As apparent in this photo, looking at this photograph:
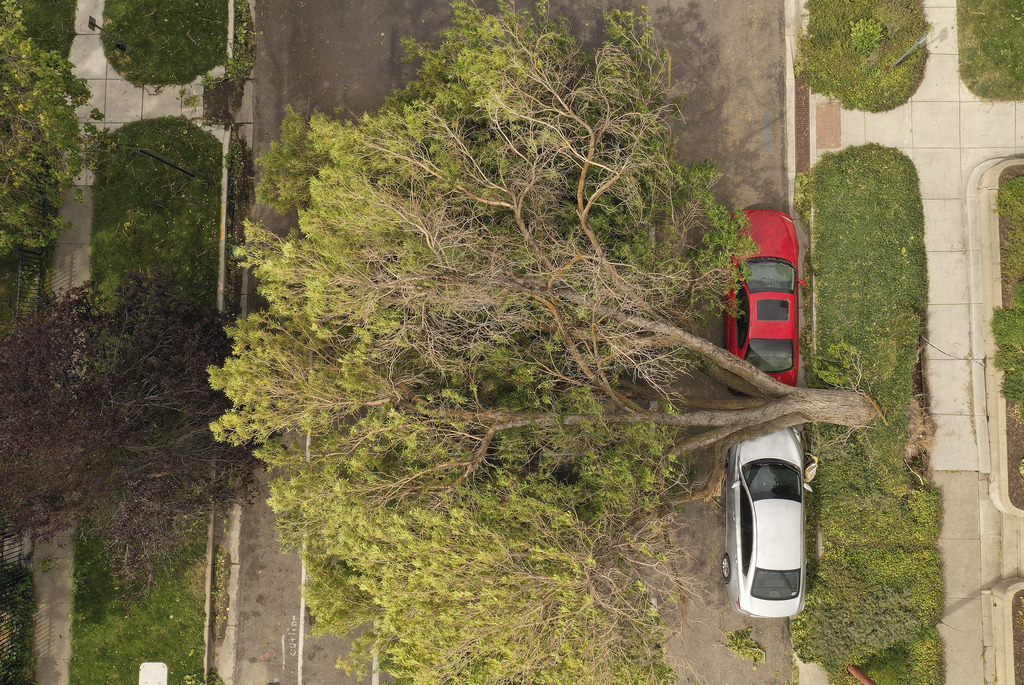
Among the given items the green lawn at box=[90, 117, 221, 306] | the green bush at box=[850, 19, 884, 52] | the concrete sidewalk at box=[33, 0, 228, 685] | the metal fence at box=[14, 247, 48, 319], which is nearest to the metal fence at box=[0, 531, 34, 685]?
the concrete sidewalk at box=[33, 0, 228, 685]

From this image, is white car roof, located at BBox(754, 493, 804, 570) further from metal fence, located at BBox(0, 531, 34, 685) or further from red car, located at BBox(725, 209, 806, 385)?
metal fence, located at BBox(0, 531, 34, 685)

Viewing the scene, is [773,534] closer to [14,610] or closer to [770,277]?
[770,277]

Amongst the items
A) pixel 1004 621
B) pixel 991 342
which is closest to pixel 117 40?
pixel 991 342

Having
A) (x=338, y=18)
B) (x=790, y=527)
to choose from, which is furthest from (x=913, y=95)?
(x=338, y=18)

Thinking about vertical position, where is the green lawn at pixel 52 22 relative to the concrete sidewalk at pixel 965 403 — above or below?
above

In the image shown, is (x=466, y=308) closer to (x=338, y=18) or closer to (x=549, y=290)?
(x=549, y=290)

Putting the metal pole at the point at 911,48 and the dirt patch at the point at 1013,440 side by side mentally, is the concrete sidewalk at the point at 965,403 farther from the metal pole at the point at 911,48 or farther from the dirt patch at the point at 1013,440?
the metal pole at the point at 911,48

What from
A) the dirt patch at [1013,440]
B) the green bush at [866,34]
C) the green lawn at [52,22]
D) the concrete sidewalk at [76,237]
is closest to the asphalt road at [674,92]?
the green bush at [866,34]
